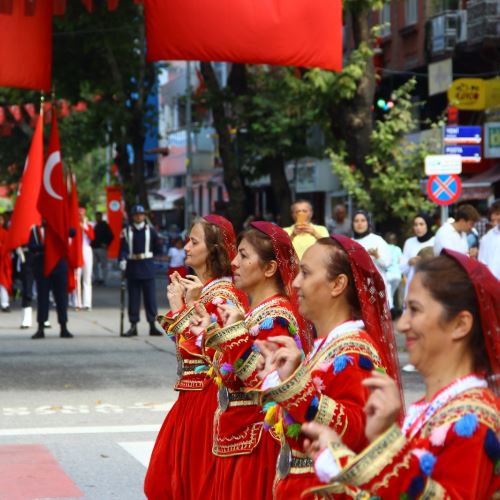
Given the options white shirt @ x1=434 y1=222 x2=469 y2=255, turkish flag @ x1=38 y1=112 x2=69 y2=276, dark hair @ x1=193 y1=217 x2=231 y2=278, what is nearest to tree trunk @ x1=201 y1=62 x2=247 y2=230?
turkish flag @ x1=38 y1=112 x2=69 y2=276

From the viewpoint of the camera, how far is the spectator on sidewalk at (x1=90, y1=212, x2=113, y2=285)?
1296 inches

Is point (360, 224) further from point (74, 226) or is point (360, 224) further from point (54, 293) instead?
point (74, 226)

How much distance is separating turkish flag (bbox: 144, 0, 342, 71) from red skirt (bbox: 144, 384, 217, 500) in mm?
8805

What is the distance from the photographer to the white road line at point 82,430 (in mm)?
10352

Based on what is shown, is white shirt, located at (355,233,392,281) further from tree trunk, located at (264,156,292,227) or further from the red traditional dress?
tree trunk, located at (264,156,292,227)

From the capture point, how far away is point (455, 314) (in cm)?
346

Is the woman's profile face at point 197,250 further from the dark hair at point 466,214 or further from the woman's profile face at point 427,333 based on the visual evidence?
the dark hair at point 466,214

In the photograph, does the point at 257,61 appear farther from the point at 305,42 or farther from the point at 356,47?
the point at 356,47

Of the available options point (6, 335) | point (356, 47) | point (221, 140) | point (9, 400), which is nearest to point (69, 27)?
point (221, 140)

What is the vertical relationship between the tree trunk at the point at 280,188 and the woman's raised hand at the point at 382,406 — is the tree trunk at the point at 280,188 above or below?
below

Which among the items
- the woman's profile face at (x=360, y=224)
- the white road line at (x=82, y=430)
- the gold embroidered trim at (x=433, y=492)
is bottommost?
the white road line at (x=82, y=430)

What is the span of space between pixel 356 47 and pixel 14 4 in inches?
383

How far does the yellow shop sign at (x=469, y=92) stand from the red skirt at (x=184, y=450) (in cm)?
2244

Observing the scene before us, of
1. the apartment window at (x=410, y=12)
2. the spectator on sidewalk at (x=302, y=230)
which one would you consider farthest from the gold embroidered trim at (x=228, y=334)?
the apartment window at (x=410, y=12)
